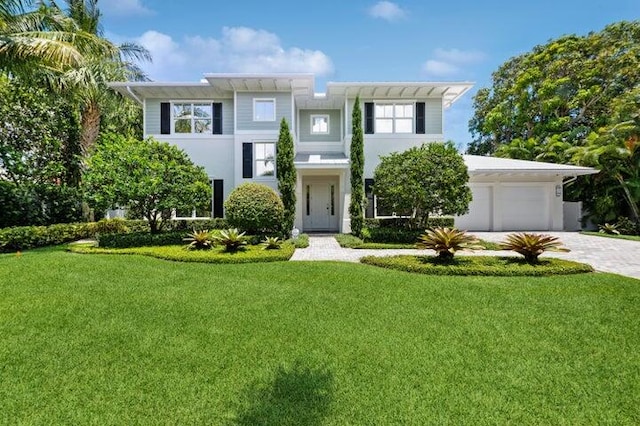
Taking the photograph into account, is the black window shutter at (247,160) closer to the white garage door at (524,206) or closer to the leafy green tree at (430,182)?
the leafy green tree at (430,182)

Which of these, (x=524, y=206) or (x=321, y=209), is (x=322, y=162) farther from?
(x=524, y=206)

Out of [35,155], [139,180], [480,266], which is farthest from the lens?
[35,155]

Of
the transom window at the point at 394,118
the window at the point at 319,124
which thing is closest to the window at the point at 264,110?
the window at the point at 319,124

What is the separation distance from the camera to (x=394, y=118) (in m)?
17.0

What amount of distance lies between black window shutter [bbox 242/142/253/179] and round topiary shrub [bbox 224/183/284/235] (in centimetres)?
348

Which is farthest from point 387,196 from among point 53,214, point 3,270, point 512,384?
point 53,214

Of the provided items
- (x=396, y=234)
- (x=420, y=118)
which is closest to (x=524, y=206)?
(x=420, y=118)

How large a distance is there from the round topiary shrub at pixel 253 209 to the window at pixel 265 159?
3577 mm

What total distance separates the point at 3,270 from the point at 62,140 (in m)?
10.6

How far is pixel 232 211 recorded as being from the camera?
12781 millimetres

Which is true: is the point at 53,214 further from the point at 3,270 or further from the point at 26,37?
the point at 3,270

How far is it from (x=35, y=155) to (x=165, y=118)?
550cm

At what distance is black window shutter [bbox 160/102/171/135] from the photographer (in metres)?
16.9

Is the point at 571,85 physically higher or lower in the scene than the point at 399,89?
higher
